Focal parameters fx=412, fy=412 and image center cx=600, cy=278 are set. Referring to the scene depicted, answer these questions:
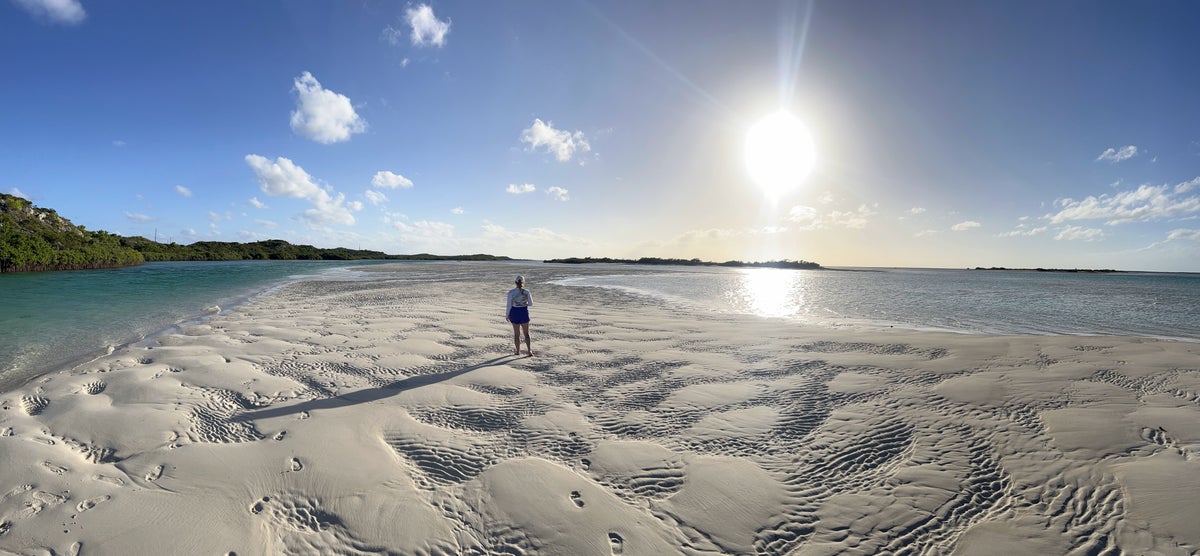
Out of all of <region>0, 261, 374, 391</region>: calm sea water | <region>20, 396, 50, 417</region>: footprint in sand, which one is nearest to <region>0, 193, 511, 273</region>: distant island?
<region>0, 261, 374, 391</region>: calm sea water

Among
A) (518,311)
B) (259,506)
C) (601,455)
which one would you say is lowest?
(259,506)

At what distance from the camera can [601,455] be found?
520cm

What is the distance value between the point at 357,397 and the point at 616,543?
5496 mm

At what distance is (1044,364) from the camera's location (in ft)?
29.8

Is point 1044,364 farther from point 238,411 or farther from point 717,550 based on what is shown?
point 238,411

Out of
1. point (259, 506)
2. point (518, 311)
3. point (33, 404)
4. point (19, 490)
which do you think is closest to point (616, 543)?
point (259, 506)

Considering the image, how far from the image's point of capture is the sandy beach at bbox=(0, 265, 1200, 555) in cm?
378

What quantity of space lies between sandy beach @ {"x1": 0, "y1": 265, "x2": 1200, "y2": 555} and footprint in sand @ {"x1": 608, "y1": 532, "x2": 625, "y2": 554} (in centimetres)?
2

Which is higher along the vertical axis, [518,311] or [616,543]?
[518,311]

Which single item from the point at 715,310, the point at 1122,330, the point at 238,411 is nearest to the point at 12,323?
the point at 238,411

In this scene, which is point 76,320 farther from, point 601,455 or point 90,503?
point 601,455

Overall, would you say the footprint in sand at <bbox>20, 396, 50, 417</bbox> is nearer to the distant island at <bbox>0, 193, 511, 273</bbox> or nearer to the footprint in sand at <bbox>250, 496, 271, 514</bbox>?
the footprint in sand at <bbox>250, 496, 271, 514</bbox>

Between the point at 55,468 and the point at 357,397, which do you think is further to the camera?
the point at 357,397

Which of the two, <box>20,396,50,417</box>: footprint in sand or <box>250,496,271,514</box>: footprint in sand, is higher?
<box>20,396,50,417</box>: footprint in sand
